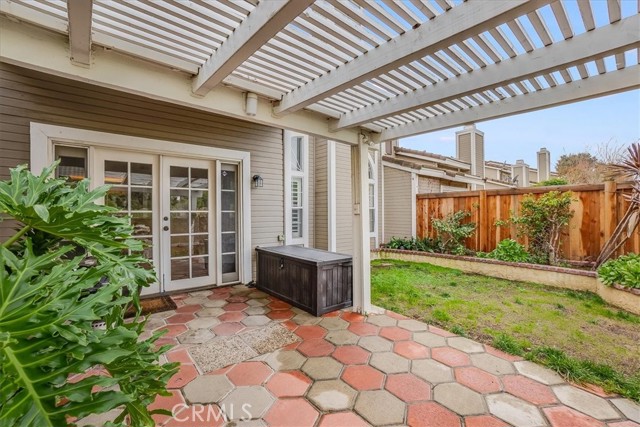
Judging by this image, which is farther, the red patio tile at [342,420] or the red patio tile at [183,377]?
the red patio tile at [183,377]

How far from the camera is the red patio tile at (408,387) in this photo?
6.43 feet

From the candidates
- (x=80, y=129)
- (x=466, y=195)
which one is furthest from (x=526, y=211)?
(x=80, y=129)

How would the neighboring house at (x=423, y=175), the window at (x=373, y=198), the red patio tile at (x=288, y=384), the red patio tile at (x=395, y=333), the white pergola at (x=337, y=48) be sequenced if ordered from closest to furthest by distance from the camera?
1. the white pergola at (x=337, y=48)
2. the red patio tile at (x=288, y=384)
3. the red patio tile at (x=395, y=333)
4. the window at (x=373, y=198)
5. the neighboring house at (x=423, y=175)

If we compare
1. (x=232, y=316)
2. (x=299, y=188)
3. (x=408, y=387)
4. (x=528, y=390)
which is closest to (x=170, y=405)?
(x=232, y=316)

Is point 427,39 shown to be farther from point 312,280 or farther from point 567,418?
point 312,280

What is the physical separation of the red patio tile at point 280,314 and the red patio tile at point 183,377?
3.78 ft

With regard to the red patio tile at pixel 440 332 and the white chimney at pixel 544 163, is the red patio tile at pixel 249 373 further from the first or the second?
the white chimney at pixel 544 163

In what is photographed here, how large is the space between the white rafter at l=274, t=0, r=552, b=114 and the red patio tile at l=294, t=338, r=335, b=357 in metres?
2.26

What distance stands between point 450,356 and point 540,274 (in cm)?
343

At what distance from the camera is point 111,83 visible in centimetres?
204

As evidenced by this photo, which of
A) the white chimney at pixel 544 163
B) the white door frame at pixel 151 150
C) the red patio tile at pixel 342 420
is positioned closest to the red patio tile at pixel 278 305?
the white door frame at pixel 151 150

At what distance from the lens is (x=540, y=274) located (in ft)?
15.6

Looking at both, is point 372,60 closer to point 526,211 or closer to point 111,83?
point 111,83

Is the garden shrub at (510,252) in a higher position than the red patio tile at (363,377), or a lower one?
higher
